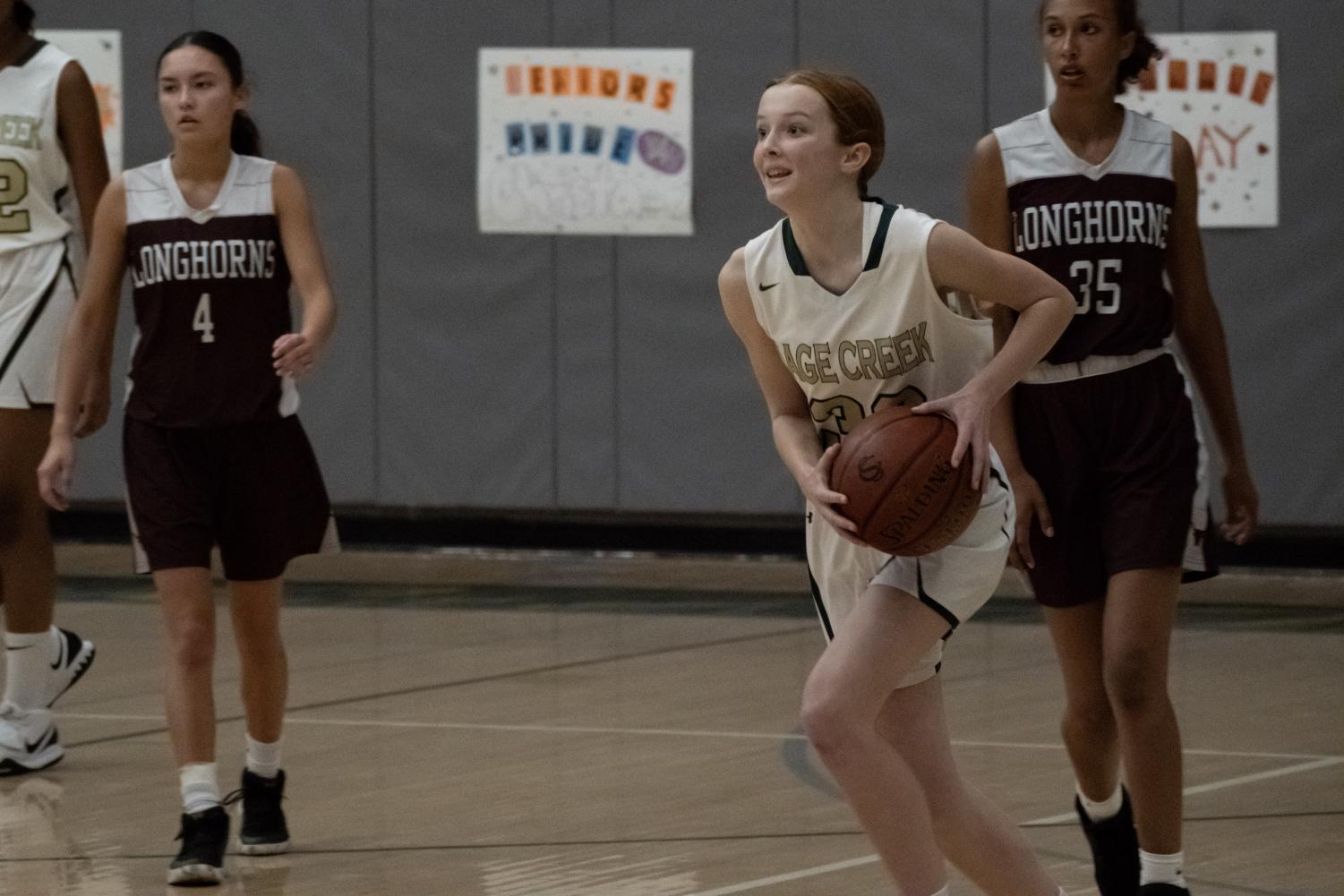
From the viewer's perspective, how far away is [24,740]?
5.52m

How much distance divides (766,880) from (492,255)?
534cm

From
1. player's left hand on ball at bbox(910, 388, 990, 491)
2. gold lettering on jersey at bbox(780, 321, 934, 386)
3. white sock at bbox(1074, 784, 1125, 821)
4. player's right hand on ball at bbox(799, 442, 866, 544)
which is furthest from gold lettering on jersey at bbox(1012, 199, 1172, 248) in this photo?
white sock at bbox(1074, 784, 1125, 821)

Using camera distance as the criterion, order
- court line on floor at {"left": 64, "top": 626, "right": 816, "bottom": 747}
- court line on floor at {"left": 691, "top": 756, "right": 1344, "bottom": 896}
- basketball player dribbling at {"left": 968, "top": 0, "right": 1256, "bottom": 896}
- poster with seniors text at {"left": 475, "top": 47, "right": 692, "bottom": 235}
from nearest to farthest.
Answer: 1. basketball player dribbling at {"left": 968, "top": 0, "right": 1256, "bottom": 896}
2. court line on floor at {"left": 691, "top": 756, "right": 1344, "bottom": 896}
3. court line on floor at {"left": 64, "top": 626, "right": 816, "bottom": 747}
4. poster with seniors text at {"left": 475, "top": 47, "right": 692, "bottom": 235}

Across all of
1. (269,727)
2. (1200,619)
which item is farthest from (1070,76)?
(1200,619)

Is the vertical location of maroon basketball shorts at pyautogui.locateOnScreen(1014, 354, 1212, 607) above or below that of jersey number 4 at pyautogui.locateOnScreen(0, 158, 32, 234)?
below

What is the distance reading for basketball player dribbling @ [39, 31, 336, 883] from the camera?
4.51m

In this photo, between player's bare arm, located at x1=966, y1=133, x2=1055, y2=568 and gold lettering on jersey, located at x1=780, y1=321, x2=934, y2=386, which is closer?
gold lettering on jersey, located at x1=780, y1=321, x2=934, y2=386

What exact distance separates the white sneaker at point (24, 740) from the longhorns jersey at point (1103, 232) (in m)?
2.88

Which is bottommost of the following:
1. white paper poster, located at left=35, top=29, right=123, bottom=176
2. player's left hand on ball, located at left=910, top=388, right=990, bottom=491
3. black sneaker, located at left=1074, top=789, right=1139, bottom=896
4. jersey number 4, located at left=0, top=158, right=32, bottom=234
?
black sneaker, located at left=1074, top=789, right=1139, bottom=896

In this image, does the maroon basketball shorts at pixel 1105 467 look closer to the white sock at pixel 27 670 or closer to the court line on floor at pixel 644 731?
the court line on floor at pixel 644 731

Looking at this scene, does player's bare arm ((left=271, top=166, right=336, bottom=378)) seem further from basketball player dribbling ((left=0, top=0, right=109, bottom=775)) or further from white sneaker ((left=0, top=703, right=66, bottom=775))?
white sneaker ((left=0, top=703, right=66, bottom=775))

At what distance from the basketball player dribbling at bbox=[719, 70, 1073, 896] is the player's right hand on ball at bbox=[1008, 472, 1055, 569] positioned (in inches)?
14.6

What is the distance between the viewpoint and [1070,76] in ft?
13.3

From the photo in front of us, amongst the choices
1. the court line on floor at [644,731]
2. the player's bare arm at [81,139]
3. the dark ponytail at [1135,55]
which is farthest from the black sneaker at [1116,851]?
the player's bare arm at [81,139]
